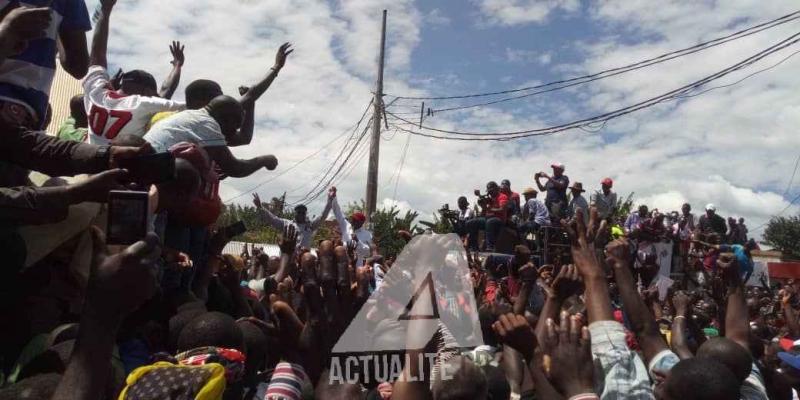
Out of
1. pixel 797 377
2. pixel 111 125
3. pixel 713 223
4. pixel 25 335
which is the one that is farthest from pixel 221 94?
pixel 713 223

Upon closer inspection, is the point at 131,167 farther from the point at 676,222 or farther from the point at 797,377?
the point at 676,222

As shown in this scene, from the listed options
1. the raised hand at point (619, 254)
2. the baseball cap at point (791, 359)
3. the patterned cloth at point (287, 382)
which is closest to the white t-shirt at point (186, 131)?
the patterned cloth at point (287, 382)

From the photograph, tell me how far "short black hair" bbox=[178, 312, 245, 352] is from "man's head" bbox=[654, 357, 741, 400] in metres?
1.69

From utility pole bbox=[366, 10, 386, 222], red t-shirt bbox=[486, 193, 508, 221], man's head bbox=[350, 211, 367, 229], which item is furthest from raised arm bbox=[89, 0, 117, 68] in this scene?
utility pole bbox=[366, 10, 386, 222]

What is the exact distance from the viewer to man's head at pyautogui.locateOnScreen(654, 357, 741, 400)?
236 centimetres

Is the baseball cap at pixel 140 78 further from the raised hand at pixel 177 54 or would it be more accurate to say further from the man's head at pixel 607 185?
the man's head at pixel 607 185

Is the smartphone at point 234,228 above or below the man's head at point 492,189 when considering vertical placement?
below

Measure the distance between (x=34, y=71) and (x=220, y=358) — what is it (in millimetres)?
1330

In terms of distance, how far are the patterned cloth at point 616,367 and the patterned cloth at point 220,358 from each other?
1327 millimetres

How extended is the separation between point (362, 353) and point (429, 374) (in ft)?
1.10

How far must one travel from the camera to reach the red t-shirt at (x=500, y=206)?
11320 millimetres

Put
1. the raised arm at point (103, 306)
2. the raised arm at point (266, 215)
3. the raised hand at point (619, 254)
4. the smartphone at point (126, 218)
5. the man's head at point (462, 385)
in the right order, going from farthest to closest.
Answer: the raised arm at point (266, 215) → the raised hand at point (619, 254) → the man's head at point (462, 385) → the smartphone at point (126, 218) → the raised arm at point (103, 306)

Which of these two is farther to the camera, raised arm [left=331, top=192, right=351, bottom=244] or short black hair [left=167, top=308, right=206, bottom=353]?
raised arm [left=331, top=192, right=351, bottom=244]

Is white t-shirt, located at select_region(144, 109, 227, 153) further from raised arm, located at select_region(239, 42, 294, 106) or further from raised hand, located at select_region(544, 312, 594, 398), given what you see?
raised hand, located at select_region(544, 312, 594, 398)
